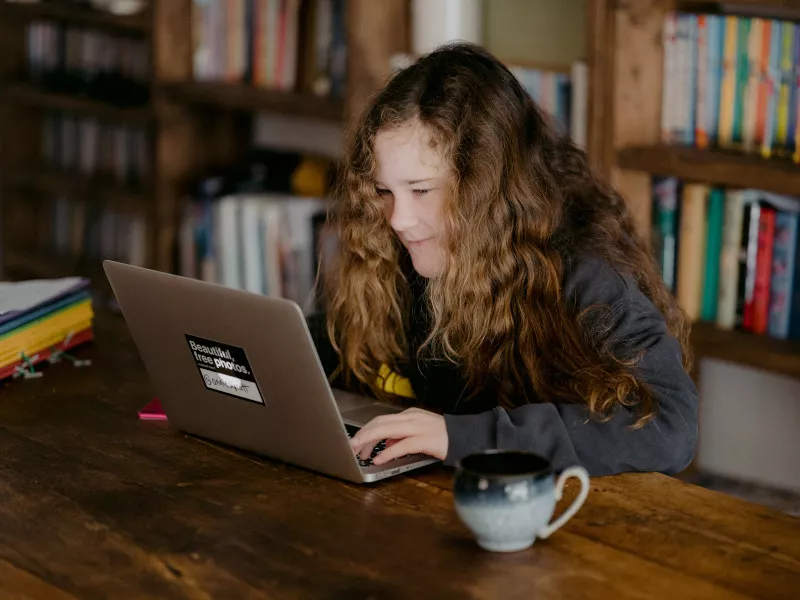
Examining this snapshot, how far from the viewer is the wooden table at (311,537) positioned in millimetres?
1198

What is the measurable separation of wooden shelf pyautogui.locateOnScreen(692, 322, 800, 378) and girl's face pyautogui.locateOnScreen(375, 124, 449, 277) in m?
0.98

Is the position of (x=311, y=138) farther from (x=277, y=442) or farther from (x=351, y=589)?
(x=351, y=589)

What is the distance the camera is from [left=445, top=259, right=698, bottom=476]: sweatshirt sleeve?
1479mm

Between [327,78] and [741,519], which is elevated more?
[327,78]

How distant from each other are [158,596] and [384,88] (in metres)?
0.88

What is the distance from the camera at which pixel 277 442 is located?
4.95 ft

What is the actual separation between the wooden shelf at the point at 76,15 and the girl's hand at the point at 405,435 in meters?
2.11

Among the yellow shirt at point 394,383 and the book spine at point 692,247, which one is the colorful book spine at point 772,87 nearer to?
the book spine at point 692,247

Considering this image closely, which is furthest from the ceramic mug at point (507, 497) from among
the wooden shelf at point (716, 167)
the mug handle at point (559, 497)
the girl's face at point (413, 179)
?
the wooden shelf at point (716, 167)

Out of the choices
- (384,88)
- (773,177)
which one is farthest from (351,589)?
(773,177)

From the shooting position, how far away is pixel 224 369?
59.2 inches

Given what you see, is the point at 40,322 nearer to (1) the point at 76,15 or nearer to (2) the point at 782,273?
(2) the point at 782,273

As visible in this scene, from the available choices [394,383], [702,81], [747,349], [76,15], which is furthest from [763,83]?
[76,15]

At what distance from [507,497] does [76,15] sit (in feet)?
8.88
